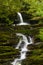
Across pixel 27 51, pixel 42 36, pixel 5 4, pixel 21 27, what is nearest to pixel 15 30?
pixel 21 27

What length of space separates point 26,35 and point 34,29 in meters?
1.39

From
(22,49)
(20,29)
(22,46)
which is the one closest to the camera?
(22,49)

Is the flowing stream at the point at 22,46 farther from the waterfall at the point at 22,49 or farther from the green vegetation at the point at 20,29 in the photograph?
the green vegetation at the point at 20,29

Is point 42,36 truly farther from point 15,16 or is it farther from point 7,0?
point 7,0

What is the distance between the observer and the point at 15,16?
30.3m

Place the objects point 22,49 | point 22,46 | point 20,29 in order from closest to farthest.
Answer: point 22,49
point 22,46
point 20,29

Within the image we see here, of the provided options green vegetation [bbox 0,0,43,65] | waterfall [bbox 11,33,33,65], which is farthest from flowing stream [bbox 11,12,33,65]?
green vegetation [bbox 0,0,43,65]

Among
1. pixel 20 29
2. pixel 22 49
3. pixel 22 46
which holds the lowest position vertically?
pixel 22 49

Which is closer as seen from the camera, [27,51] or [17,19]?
[27,51]

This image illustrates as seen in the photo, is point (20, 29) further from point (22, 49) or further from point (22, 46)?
→ point (22, 49)

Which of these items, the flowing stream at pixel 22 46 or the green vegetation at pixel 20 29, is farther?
the green vegetation at pixel 20 29

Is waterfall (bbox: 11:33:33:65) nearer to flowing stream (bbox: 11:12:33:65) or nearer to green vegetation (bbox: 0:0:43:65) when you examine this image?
flowing stream (bbox: 11:12:33:65)

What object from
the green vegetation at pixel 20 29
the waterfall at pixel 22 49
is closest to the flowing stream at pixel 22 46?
the waterfall at pixel 22 49

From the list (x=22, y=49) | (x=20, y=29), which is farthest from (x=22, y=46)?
(x=20, y=29)
